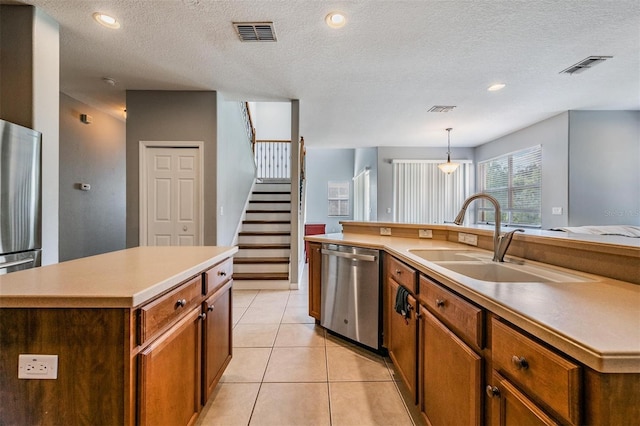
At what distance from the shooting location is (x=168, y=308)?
1.11 meters

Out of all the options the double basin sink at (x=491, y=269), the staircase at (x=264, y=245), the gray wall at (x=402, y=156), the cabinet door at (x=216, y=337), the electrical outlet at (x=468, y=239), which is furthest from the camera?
the gray wall at (x=402, y=156)

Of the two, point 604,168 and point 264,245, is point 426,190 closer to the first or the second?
point 604,168

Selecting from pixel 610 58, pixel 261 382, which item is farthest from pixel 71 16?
pixel 610 58

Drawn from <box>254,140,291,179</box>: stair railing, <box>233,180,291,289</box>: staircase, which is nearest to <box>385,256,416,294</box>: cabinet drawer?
<box>233,180,291,289</box>: staircase

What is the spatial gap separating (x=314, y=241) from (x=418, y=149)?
5217 mm

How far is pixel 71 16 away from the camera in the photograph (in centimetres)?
233

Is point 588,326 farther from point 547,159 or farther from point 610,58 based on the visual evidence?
point 547,159

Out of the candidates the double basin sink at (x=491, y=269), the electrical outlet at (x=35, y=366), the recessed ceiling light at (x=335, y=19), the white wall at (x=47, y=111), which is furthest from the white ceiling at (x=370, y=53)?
the electrical outlet at (x=35, y=366)

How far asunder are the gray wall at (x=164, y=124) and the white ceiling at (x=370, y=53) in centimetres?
17

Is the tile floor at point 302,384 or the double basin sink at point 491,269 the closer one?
the double basin sink at point 491,269

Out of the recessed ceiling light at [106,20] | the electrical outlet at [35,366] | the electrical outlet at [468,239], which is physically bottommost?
the electrical outlet at [35,366]

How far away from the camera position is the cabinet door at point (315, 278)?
273 centimetres

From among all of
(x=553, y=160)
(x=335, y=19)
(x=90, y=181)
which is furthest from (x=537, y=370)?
(x=90, y=181)

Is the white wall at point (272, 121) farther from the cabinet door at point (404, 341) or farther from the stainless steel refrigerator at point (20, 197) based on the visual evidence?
the cabinet door at point (404, 341)
